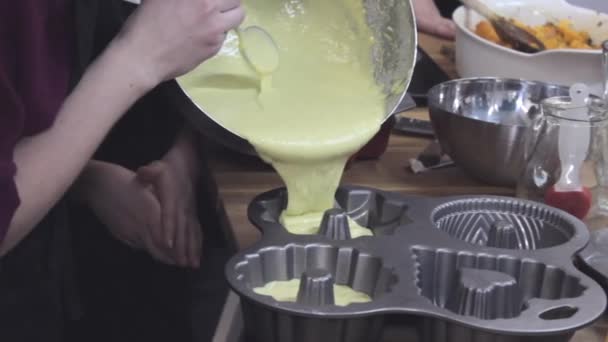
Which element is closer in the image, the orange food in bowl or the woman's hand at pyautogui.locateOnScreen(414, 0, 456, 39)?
the orange food in bowl

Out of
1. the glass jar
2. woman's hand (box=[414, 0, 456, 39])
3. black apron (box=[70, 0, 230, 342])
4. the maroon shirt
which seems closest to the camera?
the maroon shirt

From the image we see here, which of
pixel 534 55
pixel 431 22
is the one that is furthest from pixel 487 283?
pixel 431 22

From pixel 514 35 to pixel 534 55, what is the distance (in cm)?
13

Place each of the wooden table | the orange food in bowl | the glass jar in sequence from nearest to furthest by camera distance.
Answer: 1. the glass jar
2. the wooden table
3. the orange food in bowl

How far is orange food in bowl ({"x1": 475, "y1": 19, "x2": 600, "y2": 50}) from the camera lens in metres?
1.40

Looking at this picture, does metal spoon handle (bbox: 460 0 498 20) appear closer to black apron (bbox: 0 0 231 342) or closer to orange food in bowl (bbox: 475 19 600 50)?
orange food in bowl (bbox: 475 19 600 50)

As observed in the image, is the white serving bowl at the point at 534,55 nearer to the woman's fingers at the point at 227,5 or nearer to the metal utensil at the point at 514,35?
the metal utensil at the point at 514,35

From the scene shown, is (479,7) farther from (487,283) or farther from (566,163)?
(487,283)

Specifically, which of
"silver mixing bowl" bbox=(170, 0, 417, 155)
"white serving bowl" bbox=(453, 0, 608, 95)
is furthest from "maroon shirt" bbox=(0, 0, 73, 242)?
"white serving bowl" bbox=(453, 0, 608, 95)

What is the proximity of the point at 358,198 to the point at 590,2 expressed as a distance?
1.18 meters

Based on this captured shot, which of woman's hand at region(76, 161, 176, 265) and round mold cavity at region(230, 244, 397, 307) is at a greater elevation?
round mold cavity at region(230, 244, 397, 307)

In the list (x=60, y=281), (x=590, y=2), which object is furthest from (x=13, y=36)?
(x=590, y=2)

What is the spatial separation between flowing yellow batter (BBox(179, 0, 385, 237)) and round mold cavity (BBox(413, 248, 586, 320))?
17cm

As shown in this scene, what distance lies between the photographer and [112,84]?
93 centimetres
